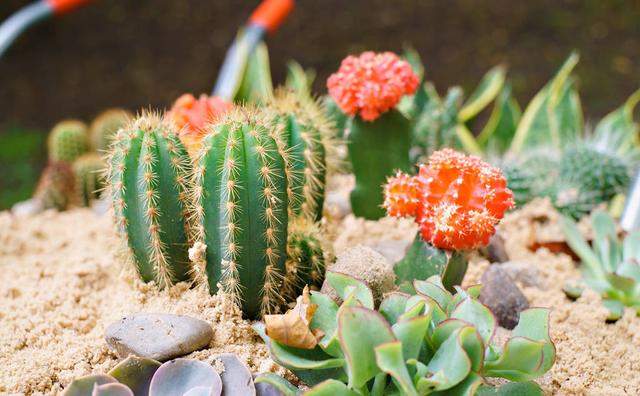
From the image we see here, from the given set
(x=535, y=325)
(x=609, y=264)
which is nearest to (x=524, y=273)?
(x=609, y=264)

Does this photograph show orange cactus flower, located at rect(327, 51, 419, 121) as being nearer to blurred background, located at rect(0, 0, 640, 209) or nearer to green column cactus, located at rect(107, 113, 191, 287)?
green column cactus, located at rect(107, 113, 191, 287)

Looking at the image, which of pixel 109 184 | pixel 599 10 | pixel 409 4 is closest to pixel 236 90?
pixel 109 184

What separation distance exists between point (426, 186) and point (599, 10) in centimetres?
509

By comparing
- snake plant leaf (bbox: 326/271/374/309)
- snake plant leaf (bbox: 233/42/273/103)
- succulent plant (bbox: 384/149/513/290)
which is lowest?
snake plant leaf (bbox: 326/271/374/309)

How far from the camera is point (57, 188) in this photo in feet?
8.09

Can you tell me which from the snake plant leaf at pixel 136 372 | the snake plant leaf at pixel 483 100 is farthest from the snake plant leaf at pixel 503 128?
the snake plant leaf at pixel 136 372

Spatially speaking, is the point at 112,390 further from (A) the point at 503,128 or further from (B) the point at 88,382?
(A) the point at 503,128

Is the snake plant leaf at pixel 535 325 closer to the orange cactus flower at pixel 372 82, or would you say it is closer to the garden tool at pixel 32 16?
the orange cactus flower at pixel 372 82

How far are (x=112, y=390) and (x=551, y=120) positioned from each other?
75.6 inches

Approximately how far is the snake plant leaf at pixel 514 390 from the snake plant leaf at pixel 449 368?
0.44ft

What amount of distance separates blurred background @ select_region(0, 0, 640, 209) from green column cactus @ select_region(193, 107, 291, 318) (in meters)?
3.63

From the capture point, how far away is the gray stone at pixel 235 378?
122 centimetres

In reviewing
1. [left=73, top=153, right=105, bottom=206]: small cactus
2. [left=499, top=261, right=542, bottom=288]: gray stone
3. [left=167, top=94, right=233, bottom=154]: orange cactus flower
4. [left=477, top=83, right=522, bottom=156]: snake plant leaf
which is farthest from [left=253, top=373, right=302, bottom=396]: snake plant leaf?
[left=477, top=83, right=522, bottom=156]: snake plant leaf

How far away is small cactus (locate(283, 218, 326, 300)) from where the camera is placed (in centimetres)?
147
